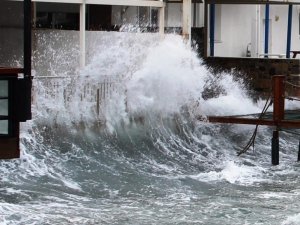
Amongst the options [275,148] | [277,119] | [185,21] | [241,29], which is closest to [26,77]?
[277,119]

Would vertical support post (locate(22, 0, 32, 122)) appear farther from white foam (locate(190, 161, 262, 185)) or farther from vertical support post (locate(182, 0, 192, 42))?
vertical support post (locate(182, 0, 192, 42))

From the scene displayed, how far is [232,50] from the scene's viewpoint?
81.5 ft

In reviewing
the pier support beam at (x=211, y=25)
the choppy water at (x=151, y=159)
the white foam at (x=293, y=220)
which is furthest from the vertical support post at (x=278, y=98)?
the pier support beam at (x=211, y=25)

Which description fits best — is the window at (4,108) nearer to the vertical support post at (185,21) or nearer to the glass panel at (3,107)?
the glass panel at (3,107)

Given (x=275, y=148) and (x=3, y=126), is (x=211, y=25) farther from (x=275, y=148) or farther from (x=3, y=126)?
(x=3, y=126)

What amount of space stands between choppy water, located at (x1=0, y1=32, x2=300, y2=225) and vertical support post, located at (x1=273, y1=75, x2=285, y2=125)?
1.07 metres

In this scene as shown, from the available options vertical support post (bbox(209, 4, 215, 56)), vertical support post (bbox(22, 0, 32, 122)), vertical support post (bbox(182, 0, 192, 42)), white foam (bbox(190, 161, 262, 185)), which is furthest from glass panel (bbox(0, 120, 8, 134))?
vertical support post (bbox(209, 4, 215, 56))

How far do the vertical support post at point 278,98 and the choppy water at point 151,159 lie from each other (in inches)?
42.1

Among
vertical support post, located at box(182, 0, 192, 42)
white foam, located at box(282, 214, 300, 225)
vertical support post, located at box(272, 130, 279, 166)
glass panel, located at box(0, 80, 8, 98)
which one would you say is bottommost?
white foam, located at box(282, 214, 300, 225)

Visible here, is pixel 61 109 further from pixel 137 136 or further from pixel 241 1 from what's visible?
pixel 241 1

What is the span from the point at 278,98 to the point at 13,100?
7704 millimetres

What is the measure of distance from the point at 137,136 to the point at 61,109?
2191 millimetres

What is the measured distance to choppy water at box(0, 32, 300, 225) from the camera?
12.9 m

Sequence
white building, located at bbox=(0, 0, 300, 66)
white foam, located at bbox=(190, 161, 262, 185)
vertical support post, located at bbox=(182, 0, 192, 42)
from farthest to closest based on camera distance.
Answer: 1. vertical support post, located at bbox=(182, 0, 192, 42)
2. white building, located at bbox=(0, 0, 300, 66)
3. white foam, located at bbox=(190, 161, 262, 185)
